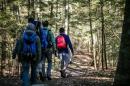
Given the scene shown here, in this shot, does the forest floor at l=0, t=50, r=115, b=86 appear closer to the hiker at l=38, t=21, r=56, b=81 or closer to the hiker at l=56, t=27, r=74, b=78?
the hiker at l=38, t=21, r=56, b=81

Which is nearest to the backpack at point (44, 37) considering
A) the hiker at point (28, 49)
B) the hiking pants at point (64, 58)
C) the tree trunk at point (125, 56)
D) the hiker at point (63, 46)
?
the hiker at point (63, 46)

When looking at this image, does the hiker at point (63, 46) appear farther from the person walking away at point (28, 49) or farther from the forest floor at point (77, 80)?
the person walking away at point (28, 49)

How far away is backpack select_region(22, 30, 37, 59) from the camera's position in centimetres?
934

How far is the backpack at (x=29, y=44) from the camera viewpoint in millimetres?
9344

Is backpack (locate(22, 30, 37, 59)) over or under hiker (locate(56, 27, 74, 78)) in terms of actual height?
over

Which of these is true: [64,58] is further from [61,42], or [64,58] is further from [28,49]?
[28,49]

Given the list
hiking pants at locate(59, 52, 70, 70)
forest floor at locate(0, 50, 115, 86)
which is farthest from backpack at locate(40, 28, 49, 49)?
hiking pants at locate(59, 52, 70, 70)

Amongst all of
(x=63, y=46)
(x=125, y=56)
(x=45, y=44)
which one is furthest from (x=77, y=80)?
(x=125, y=56)

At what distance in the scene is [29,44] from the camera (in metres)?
9.41

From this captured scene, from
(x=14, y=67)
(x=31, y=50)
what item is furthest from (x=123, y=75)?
(x=14, y=67)

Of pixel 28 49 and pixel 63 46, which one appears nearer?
pixel 28 49

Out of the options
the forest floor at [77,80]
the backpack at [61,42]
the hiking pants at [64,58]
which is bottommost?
the forest floor at [77,80]

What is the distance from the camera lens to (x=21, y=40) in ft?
30.8

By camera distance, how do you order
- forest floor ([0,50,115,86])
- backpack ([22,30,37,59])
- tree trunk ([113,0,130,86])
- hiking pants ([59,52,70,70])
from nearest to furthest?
1. tree trunk ([113,0,130,86])
2. backpack ([22,30,37,59])
3. forest floor ([0,50,115,86])
4. hiking pants ([59,52,70,70])
